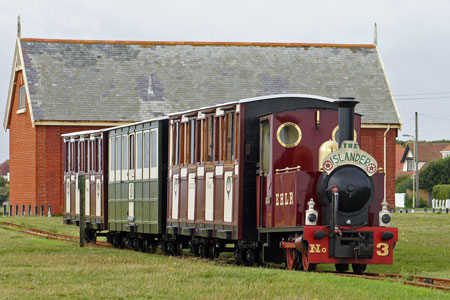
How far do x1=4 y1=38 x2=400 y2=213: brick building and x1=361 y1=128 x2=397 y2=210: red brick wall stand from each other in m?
0.05

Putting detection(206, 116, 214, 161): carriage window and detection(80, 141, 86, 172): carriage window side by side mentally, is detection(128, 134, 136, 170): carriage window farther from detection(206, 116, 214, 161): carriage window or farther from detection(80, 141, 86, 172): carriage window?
detection(206, 116, 214, 161): carriage window

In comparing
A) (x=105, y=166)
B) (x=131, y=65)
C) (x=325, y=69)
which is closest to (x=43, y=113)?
(x=131, y=65)

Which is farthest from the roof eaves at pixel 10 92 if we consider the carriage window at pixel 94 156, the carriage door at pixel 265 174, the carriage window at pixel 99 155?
the carriage door at pixel 265 174

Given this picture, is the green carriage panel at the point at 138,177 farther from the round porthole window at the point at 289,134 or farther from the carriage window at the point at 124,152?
the round porthole window at the point at 289,134

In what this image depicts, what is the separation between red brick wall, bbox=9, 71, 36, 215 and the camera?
1864 inches

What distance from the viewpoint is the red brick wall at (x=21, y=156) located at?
47344 millimetres

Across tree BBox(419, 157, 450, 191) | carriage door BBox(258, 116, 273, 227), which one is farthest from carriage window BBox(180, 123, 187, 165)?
tree BBox(419, 157, 450, 191)

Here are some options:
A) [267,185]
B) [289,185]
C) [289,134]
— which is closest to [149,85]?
[267,185]

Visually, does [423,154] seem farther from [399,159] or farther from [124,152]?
[124,152]

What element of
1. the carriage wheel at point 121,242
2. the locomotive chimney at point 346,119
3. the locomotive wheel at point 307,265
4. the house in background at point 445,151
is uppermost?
the house in background at point 445,151

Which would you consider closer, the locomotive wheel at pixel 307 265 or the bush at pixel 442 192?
the locomotive wheel at pixel 307 265

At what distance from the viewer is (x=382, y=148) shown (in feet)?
158

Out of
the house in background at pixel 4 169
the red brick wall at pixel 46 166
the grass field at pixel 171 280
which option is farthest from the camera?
the house in background at pixel 4 169

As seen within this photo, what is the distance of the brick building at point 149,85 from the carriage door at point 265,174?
27.9 meters
